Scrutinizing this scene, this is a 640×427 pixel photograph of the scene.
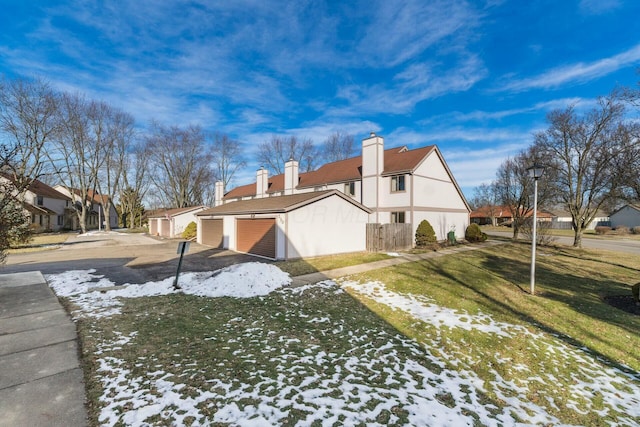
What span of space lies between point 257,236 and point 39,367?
11.8 m

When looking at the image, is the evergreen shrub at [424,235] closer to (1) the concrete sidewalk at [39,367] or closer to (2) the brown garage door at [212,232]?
(2) the brown garage door at [212,232]

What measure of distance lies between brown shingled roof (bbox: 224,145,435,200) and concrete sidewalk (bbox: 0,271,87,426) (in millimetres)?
18160

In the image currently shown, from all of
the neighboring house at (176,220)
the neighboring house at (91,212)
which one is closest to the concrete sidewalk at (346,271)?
the neighboring house at (176,220)

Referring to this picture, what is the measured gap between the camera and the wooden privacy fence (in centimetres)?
1698

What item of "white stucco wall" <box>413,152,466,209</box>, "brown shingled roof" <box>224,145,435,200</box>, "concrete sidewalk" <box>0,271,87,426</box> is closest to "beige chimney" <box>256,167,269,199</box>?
"brown shingled roof" <box>224,145,435,200</box>

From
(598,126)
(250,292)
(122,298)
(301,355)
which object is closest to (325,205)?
(250,292)

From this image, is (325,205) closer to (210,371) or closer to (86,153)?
(210,371)

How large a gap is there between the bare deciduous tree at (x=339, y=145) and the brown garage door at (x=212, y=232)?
26564 mm

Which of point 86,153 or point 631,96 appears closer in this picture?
point 631,96

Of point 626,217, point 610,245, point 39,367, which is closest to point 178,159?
point 39,367

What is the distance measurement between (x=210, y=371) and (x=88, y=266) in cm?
1205

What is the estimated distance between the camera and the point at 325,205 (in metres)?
15.2

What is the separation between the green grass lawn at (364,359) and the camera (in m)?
3.31

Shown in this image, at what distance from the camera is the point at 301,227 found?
562 inches
